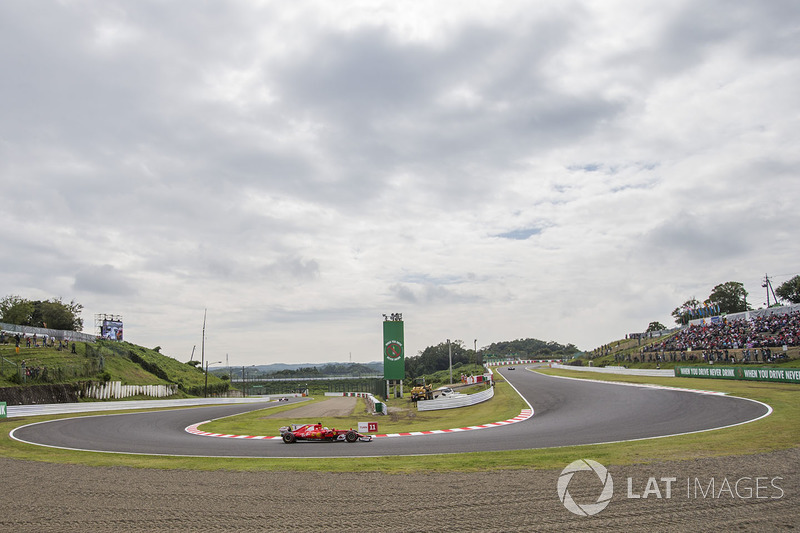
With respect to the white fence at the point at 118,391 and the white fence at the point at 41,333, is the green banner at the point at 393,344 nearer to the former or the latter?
the white fence at the point at 118,391

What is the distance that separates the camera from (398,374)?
157ft

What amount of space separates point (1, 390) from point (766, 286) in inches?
4563

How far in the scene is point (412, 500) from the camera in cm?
1020

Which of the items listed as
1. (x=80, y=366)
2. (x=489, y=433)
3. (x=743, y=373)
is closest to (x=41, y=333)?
(x=80, y=366)

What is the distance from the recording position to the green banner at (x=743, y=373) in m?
35.6

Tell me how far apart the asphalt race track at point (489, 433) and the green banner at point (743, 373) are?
1086 cm

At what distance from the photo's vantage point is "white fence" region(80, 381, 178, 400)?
45.8 m

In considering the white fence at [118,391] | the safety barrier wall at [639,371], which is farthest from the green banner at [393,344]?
the safety barrier wall at [639,371]

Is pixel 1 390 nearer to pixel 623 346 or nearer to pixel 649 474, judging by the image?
pixel 649 474

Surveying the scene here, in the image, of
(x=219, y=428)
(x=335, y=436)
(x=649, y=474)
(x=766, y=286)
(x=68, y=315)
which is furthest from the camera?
(x=766, y=286)

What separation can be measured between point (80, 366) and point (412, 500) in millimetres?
49783

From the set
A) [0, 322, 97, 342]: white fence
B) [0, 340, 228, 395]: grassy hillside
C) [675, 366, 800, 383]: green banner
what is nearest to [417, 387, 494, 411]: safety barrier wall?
[675, 366, 800, 383]: green banner

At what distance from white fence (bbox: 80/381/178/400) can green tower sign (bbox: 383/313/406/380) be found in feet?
89.9

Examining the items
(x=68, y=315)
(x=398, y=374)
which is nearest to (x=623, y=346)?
(x=398, y=374)
